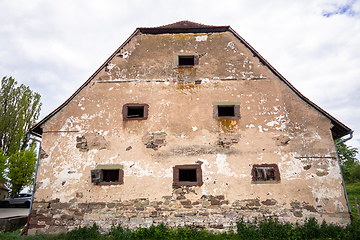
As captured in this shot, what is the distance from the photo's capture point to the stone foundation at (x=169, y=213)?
7.95 m

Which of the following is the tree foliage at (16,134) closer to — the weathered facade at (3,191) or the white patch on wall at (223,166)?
the weathered facade at (3,191)

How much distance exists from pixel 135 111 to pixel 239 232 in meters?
5.93

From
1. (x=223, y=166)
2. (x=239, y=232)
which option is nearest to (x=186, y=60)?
(x=223, y=166)

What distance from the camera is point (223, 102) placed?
9.37m

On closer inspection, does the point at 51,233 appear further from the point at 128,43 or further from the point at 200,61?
the point at 200,61

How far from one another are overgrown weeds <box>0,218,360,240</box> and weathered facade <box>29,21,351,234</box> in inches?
10.0

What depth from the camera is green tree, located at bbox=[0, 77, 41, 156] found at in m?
21.9

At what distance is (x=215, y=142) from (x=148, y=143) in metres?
2.55

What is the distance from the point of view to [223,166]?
334 inches

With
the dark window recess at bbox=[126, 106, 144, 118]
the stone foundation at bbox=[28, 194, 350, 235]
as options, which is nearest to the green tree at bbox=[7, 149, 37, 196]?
the stone foundation at bbox=[28, 194, 350, 235]

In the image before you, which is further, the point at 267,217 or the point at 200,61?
the point at 200,61

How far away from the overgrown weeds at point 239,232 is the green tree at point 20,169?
13950 millimetres

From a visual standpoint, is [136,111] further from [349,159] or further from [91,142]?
[349,159]

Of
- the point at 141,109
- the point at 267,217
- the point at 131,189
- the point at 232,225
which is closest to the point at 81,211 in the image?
the point at 131,189
